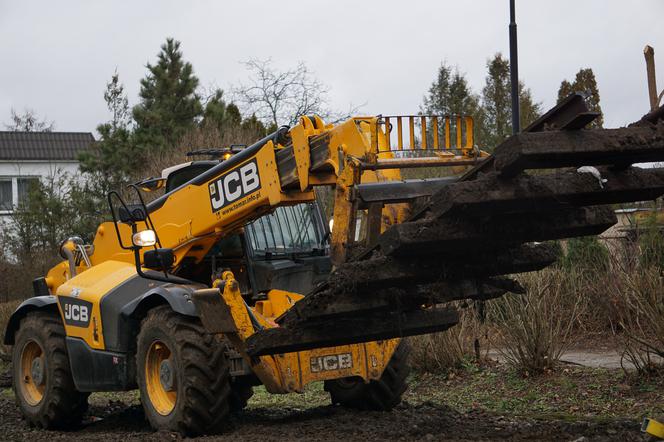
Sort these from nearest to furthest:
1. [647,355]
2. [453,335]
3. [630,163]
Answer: [630,163] < [647,355] < [453,335]

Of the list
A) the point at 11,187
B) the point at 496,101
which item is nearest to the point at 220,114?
the point at 496,101

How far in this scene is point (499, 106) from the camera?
139 ft

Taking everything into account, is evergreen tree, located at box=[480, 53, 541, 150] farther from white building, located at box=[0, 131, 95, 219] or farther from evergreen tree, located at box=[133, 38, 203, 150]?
white building, located at box=[0, 131, 95, 219]

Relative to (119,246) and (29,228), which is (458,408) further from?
(29,228)

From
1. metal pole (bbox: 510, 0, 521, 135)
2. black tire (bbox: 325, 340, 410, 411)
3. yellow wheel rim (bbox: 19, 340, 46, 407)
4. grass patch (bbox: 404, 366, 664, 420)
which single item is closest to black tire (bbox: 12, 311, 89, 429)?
yellow wheel rim (bbox: 19, 340, 46, 407)

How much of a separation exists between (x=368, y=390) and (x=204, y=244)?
220 centimetres

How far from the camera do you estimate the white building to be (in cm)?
4572

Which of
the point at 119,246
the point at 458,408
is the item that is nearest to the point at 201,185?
the point at 119,246

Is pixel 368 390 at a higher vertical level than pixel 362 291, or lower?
lower

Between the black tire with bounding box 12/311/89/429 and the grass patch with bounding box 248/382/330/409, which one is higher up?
the black tire with bounding box 12/311/89/429

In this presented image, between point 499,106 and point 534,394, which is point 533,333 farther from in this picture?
point 499,106

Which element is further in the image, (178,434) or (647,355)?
(647,355)

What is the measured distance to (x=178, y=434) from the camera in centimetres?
942

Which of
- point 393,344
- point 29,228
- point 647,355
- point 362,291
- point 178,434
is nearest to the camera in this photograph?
point 362,291
